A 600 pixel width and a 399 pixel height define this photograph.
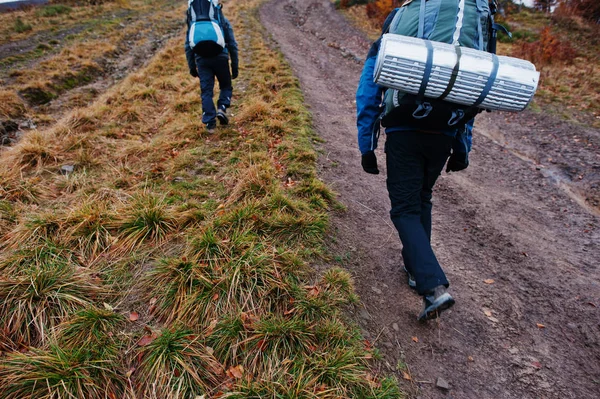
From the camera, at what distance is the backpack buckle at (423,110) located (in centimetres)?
223

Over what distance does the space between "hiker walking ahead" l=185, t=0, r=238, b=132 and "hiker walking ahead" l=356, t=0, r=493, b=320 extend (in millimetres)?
3589

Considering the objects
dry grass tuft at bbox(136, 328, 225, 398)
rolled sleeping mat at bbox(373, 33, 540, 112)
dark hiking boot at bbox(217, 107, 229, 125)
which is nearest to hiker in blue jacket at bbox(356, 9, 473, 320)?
rolled sleeping mat at bbox(373, 33, 540, 112)

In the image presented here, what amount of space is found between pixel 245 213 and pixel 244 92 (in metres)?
5.59

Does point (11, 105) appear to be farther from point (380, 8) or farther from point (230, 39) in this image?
point (380, 8)

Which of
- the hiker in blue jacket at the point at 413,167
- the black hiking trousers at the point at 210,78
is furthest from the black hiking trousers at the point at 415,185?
the black hiking trousers at the point at 210,78

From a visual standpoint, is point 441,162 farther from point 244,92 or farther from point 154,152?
point 244,92

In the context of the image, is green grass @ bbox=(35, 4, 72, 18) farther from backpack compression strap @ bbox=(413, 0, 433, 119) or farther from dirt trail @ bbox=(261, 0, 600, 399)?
backpack compression strap @ bbox=(413, 0, 433, 119)

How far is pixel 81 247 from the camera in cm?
305

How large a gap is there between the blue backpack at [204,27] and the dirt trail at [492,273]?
2.56 m

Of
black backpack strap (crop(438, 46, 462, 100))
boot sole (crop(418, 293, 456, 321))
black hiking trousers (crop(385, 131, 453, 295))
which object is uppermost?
black backpack strap (crop(438, 46, 462, 100))

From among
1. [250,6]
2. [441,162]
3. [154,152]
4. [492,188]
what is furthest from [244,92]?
[250,6]

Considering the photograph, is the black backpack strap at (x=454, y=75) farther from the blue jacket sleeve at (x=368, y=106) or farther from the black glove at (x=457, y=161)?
the black glove at (x=457, y=161)

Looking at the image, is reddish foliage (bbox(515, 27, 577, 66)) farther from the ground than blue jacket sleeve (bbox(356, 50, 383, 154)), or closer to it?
closer to it

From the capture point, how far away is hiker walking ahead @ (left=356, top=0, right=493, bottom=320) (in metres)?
2.22
